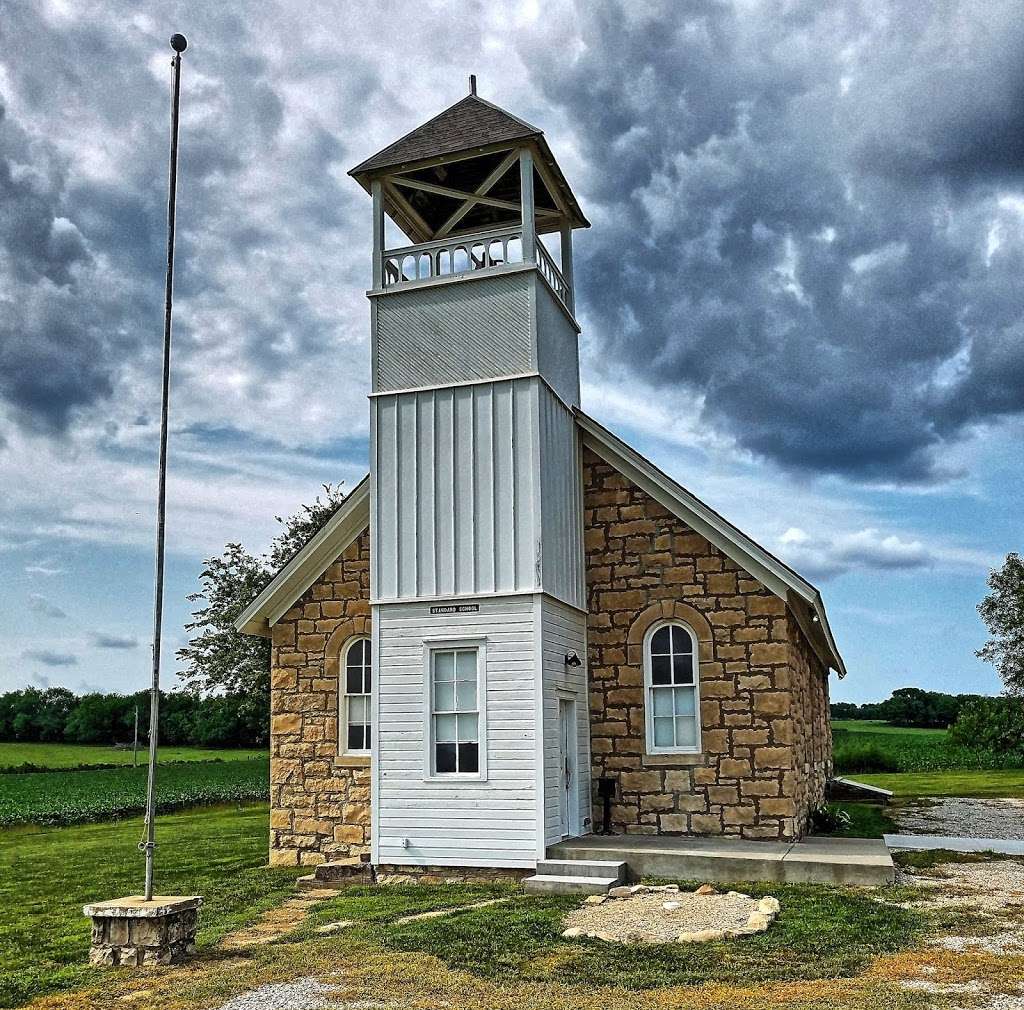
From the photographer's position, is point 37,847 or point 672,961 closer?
point 672,961

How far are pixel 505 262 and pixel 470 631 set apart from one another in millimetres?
4981

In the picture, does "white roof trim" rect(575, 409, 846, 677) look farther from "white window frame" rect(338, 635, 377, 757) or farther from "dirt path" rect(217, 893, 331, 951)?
"dirt path" rect(217, 893, 331, 951)

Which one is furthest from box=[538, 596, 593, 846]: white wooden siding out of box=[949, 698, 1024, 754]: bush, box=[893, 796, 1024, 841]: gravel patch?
box=[949, 698, 1024, 754]: bush

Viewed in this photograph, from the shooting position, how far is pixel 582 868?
12.4 meters

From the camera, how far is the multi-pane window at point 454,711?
44.7 feet

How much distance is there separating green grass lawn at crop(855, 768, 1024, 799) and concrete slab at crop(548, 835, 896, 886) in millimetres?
12710

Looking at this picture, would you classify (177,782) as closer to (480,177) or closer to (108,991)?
(480,177)

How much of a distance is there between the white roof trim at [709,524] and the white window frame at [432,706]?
3.28 meters

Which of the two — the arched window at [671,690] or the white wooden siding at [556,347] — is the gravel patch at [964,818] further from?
the white wooden siding at [556,347]

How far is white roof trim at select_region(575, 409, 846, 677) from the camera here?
46.1 feet

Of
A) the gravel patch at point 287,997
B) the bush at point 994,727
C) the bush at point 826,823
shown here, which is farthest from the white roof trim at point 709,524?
the bush at point 994,727

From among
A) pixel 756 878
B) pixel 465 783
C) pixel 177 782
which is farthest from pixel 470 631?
pixel 177 782

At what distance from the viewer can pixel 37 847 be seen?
20.4 m

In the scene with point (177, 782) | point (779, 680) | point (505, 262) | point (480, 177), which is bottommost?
point (177, 782)
